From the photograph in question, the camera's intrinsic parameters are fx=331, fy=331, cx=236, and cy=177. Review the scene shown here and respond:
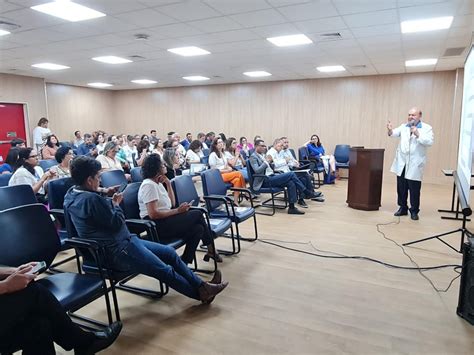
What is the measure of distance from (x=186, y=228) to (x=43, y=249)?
1.07m

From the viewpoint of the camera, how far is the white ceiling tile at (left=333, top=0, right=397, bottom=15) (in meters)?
3.57

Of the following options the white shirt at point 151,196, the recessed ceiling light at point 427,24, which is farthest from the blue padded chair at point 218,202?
the recessed ceiling light at point 427,24

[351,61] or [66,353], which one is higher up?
[351,61]

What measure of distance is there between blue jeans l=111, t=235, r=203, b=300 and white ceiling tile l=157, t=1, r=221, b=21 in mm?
2673

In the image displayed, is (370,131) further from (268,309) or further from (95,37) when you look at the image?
(268,309)

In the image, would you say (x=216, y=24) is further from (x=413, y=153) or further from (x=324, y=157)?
(x=324, y=157)

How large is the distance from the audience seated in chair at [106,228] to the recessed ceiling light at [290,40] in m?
3.83

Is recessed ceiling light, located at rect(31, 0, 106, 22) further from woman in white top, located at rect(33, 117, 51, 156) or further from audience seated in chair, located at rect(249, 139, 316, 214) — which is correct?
woman in white top, located at rect(33, 117, 51, 156)

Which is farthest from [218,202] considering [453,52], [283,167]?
[453,52]

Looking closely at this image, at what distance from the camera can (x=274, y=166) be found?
594cm

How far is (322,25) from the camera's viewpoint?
437cm

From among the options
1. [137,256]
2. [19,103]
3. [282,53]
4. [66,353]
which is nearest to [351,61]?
[282,53]

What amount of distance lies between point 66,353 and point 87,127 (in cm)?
1046

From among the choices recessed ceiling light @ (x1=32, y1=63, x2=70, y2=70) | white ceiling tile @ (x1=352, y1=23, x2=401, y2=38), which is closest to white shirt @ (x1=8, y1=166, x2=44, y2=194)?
white ceiling tile @ (x1=352, y1=23, x2=401, y2=38)
